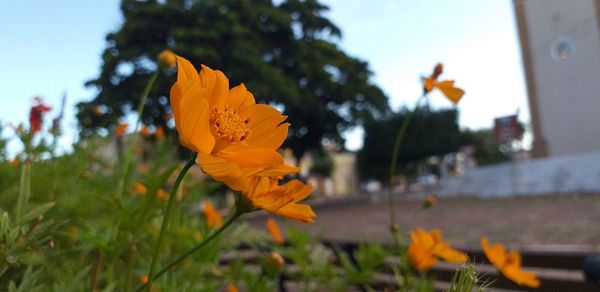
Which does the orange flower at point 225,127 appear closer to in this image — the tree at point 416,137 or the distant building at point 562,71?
the distant building at point 562,71

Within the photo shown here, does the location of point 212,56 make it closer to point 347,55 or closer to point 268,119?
point 347,55

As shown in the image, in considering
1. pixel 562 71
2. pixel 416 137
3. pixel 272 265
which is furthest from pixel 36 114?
pixel 416 137

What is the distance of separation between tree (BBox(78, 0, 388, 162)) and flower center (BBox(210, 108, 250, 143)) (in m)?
6.60

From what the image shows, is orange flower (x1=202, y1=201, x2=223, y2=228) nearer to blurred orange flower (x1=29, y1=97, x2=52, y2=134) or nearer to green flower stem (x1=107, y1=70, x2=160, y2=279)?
green flower stem (x1=107, y1=70, x2=160, y2=279)

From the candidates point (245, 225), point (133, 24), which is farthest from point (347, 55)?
point (245, 225)

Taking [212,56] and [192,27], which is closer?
[212,56]

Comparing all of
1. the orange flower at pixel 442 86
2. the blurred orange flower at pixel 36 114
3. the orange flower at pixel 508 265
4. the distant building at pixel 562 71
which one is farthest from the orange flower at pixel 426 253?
the distant building at pixel 562 71

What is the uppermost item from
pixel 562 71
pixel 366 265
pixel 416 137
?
pixel 562 71

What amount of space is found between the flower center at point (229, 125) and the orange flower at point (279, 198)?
0.04 m

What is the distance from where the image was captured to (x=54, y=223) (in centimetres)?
44

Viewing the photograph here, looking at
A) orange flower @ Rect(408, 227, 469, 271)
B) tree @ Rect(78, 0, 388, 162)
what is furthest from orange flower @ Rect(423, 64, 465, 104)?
tree @ Rect(78, 0, 388, 162)

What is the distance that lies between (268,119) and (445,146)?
2098cm

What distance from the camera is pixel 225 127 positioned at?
35 cm

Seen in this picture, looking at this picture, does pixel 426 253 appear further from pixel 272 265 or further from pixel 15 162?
pixel 15 162
